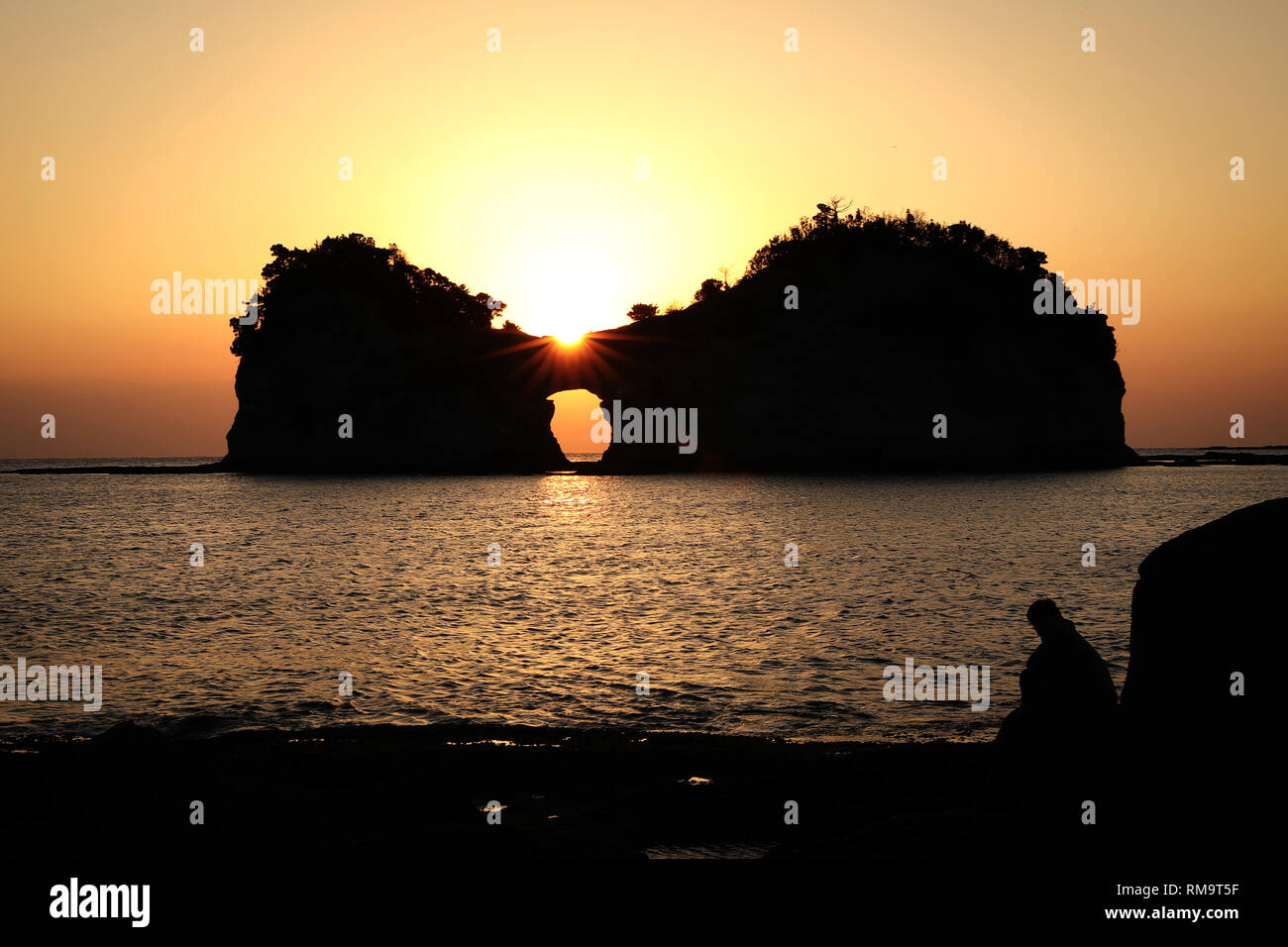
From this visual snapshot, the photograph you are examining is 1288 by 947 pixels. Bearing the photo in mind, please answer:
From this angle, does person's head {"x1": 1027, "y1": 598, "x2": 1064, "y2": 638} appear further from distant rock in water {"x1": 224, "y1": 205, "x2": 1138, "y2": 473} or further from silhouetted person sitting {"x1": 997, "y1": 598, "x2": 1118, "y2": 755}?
distant rock in water {"x1": 224, "y1": 205, "x2": 1138, "y2": 473}

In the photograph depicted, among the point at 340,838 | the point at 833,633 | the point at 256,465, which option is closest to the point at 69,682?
the point at 340,838

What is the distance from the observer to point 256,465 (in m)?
124

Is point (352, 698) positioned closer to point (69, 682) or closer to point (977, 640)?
point (69, 682)

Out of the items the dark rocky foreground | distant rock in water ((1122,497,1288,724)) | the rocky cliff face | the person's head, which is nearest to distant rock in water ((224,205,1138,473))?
the rocky cliff face

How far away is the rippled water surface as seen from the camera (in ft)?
47.6

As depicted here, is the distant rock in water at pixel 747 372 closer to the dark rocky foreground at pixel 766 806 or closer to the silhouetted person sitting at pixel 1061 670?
the dark rocky foreground at pixel 766 806

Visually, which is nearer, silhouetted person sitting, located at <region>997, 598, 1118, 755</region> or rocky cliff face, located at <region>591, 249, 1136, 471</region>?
silhouetted person sitting, located at <region>997, 598, 1118, 755</region>

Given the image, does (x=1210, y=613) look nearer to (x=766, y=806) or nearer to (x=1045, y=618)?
(x=1045, y=618)

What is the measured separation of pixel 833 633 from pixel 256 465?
388ft

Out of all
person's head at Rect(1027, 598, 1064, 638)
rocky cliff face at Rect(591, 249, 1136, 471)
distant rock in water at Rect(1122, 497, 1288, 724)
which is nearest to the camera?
distant rock in water at Rect(1122, 497, 1288, 724)

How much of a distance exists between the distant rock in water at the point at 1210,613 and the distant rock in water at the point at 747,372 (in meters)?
98.3

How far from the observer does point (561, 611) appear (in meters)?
24.1

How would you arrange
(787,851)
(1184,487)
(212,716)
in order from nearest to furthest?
1. (787,851)
2. (212,716)
3. (1184,487)

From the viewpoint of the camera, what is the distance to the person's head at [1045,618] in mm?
8789
